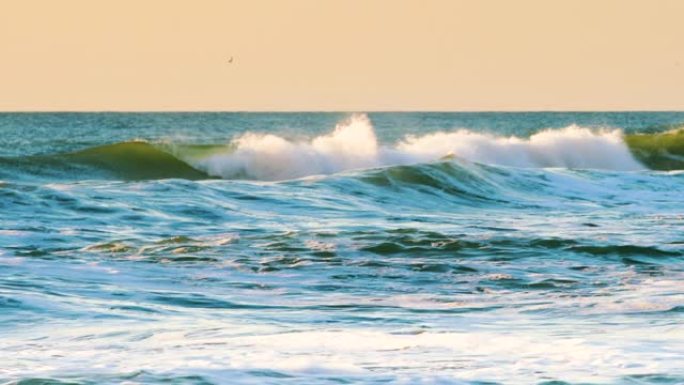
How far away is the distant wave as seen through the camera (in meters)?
28.3

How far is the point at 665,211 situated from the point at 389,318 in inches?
441

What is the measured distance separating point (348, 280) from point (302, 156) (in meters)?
17.7

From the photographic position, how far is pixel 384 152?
31.4m

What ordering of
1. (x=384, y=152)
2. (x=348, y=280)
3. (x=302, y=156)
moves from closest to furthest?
(x=348, y=280)
(x=302, y=156)
(x=384, y=152)

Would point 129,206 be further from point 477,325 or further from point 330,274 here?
point 477,325

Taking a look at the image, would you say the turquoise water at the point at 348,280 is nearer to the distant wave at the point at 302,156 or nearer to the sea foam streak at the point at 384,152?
the distant wave at the point at 302,156

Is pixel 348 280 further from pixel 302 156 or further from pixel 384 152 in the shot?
pixel 384 152

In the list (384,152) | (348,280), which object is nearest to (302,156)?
(384,152)

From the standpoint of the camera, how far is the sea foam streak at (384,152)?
29.5 metres

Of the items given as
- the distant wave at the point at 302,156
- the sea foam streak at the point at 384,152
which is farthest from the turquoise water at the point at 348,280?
the sea foam streak at the point at 384,152

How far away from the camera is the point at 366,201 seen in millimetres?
20797

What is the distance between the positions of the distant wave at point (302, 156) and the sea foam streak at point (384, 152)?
2cm

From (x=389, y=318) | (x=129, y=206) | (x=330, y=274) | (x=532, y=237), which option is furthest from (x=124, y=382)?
(x=129, y=206)

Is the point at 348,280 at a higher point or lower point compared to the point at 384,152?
lower
